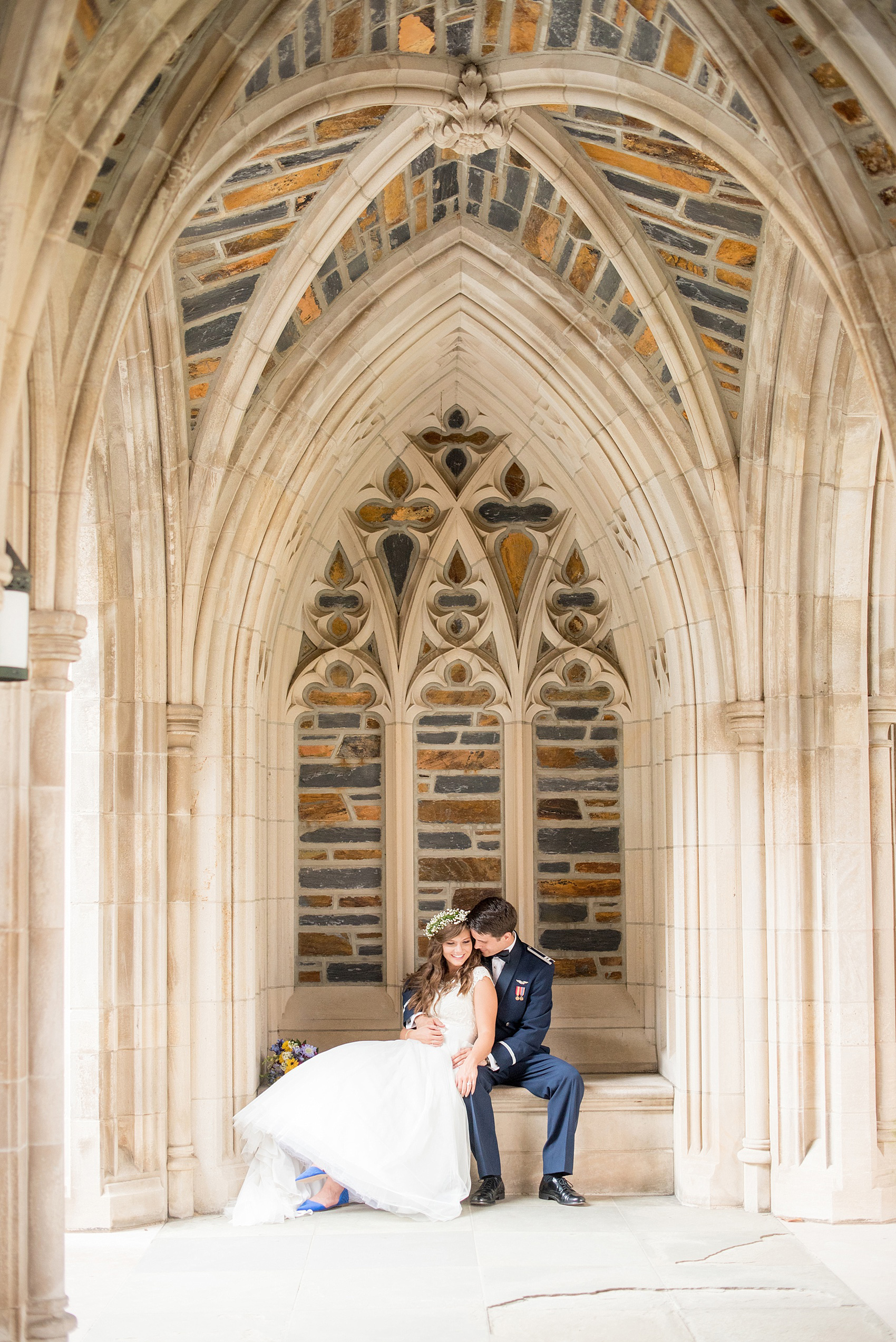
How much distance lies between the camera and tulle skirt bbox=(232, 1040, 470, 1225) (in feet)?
17.8

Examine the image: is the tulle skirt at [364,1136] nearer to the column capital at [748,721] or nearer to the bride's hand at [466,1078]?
the bride's hand at [466,1078]

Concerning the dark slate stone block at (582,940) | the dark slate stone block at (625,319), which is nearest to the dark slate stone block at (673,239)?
the dark slate stone block at (625,319)

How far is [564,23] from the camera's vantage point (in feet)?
15.0

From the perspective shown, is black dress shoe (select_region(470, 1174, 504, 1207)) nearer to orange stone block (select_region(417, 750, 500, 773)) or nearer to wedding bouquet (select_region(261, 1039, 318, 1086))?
wedding bouquet (select_region(261, 1039, 318, 1086))

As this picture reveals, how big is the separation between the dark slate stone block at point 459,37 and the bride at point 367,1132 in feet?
12.4

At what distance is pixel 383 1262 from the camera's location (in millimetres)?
4871

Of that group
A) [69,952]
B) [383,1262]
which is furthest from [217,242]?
[383,1262]

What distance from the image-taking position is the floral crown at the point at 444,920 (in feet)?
20.1

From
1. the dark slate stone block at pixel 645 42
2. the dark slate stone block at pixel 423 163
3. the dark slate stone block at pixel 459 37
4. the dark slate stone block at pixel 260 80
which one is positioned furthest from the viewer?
the dark slate stone block at pixel 423 163

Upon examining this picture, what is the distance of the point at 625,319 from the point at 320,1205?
3.84 metres

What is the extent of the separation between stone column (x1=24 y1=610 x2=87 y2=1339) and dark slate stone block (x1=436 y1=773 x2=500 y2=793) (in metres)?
3.18

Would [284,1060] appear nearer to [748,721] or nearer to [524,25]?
[748,721]

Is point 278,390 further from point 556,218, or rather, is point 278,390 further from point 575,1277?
point 575,1277

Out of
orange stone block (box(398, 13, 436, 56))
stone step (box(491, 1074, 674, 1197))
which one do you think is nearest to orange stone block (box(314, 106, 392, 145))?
orange stone block (box(398, 13, 436, 56))
